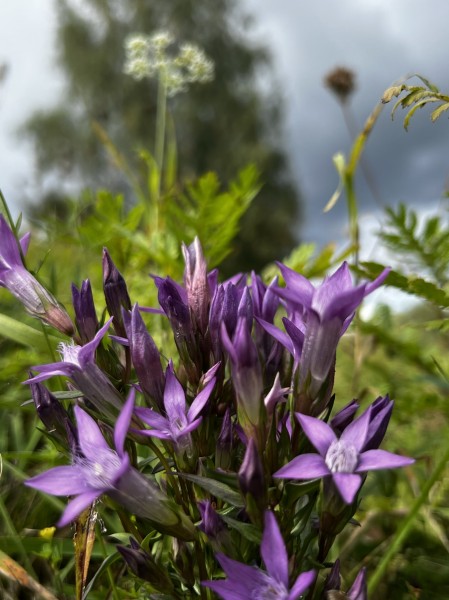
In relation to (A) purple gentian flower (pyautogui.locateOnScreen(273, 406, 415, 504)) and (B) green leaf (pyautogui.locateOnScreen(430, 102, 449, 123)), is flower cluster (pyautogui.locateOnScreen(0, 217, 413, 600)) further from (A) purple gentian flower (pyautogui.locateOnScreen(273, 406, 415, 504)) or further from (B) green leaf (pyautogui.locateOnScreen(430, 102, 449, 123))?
(B) green leaf (pyautogui.locateOnScreen(430, 102, 449, 123))

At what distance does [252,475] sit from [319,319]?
11cm

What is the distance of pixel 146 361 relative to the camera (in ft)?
1.61

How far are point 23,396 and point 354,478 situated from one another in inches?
39.4

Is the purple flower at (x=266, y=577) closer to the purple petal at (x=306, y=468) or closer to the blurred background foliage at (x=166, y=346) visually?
the purple petal at (x=306, y=468)

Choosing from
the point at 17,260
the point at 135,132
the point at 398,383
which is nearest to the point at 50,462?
the point at 17,260

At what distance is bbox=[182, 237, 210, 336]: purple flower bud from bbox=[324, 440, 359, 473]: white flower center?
17 cm

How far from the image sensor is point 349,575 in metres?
0.75

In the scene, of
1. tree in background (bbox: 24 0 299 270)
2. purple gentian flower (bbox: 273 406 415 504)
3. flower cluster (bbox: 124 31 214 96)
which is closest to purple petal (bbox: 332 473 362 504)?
purple gentian flower (bbox: 273 406 415 504)

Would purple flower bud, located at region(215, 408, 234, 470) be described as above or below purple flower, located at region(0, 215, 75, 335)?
below

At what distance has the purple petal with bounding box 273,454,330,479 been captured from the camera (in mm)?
386

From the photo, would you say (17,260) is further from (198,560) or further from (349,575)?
(349,575)

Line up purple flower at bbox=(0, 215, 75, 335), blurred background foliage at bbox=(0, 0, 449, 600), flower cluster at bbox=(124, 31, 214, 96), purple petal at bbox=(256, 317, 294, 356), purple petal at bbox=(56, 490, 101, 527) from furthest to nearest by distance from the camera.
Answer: flower cluster at bbox=(124, 31, 214, 96)
blurred background foliage at bbox=(0, 0, 449, 600)
purple flower at bbox=(0, 215, 75, 335)
purple petal at bbox=(256, 317, 294, 356)
purple petal at bbox=(56, 490, 101, 527)

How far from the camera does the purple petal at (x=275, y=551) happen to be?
38 centimetres

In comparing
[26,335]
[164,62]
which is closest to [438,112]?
[26,335]
